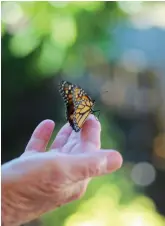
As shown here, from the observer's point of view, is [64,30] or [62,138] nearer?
[62,138]

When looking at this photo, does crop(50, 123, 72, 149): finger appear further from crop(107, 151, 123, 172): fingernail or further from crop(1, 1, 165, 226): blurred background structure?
crop(1, 1, 165, 226): blurred background structure

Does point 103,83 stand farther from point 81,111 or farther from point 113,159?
point 113,159

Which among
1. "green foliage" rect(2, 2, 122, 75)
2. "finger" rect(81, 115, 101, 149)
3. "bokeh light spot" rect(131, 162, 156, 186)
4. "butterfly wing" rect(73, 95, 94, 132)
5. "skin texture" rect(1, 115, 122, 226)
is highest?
"green foliage" rect(2, 2, 122, 75)

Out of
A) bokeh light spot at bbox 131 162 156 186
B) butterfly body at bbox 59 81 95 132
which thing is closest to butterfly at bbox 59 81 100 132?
butterfly body at bbox 59 81 95 132

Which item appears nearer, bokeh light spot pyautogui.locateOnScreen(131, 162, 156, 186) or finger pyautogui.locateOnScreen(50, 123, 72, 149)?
finger pyautogui.locateOnScreen(50, 123, 72, 149)

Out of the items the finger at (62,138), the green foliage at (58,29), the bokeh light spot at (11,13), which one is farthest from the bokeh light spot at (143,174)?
the finger at (62,138)

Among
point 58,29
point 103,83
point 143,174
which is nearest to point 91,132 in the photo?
point 58,29

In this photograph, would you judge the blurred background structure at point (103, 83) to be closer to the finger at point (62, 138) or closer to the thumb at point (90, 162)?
the finger at point (62, 138)

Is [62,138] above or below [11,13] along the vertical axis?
below
